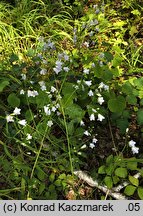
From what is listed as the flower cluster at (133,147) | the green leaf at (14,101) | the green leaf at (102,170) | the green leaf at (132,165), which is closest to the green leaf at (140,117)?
the flower cluster at (133,147)

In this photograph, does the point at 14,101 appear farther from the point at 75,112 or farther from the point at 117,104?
the point at 117,104

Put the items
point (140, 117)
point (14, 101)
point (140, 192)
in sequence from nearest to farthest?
point (140, 192)
point (140, 117)
point (14, 101)

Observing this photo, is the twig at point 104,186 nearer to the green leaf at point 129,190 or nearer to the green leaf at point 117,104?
the green leaf at point 129,190

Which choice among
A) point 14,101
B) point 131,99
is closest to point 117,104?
point 131,99

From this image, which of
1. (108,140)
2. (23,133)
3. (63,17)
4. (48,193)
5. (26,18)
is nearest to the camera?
(48,193)

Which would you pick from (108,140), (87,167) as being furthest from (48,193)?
(108,140)

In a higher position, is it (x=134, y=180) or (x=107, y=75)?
(x=107, y=75)

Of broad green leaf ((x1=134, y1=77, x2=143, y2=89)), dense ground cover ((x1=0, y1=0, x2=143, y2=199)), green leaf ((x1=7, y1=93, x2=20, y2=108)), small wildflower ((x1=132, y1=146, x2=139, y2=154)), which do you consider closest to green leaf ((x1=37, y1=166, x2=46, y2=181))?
dense ground cover ((x1=0, y1=0, x2=143, y2=199))

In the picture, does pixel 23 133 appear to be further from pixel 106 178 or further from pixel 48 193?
pixel 106 178

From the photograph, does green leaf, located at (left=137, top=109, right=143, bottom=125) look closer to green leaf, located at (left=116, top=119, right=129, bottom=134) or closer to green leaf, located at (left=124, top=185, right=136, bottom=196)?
green leaf, located at (left=116, top=119, right=129, bottom=134)

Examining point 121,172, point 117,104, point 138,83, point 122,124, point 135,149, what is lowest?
point 121,172
